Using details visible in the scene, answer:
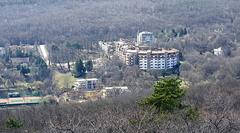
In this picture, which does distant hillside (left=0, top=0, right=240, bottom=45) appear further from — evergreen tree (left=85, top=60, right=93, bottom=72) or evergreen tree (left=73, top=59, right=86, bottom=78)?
evergreen tree (left=73, top=59, right=86, bottom=78)

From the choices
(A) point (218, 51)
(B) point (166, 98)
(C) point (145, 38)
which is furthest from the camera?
(C) point (145, 38)

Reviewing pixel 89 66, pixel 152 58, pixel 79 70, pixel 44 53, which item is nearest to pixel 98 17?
pixel 44 53

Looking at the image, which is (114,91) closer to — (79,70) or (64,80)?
(64,80)

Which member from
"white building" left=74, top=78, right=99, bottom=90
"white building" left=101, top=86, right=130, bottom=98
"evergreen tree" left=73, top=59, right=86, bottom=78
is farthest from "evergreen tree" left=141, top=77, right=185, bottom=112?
"evergreen tree" left=73, top=59, right=86, bottom=78

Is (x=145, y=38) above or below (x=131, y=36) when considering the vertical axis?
above

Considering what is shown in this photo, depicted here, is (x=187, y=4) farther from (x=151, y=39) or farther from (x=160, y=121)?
(x=160, y=121)

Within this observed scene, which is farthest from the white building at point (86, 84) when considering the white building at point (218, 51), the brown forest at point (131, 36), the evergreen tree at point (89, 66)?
the white building at point (218, 51)

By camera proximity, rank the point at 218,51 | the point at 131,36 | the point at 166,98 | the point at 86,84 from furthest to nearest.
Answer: the point at 131,36
the point at 218,51
the point at 86,84
the point at 166,98
